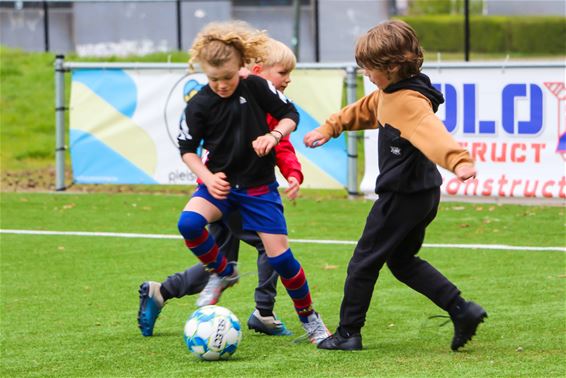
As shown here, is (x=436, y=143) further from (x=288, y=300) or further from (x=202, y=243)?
(x=288, y=300)

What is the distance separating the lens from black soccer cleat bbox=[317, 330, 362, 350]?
19.0ft

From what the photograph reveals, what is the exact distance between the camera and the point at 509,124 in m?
11.5

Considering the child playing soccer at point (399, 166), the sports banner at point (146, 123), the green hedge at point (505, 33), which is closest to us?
the child playing soccer at point (399, 166)

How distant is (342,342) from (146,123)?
7.67 metres

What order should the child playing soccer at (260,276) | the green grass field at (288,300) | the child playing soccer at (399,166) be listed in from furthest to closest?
the child playing soccer at (260,276) → the green grass field at (288,300) → the child playing soccer at (399,166)

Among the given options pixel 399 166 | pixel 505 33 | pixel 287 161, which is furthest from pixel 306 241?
pixel 505 33

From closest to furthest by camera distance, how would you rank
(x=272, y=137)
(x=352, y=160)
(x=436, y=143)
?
(x=436, y=143) → (x=272, y=137) → (x=352, y=160)

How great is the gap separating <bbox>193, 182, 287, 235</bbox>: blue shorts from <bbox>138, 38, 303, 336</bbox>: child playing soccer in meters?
0.23

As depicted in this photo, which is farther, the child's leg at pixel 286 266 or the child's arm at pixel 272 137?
the child's leg at pixel 286 266

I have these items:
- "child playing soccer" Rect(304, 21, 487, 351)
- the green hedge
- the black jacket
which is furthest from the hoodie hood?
the green hedge

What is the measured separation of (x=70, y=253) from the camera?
31.0 ft

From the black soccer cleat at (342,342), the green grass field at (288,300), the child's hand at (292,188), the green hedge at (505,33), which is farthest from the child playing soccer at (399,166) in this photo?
the green hedge at (505,33)

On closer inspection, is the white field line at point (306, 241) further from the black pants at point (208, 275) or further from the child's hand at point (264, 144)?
the child's hand at point (264, 144)

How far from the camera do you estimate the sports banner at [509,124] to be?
447 inches
